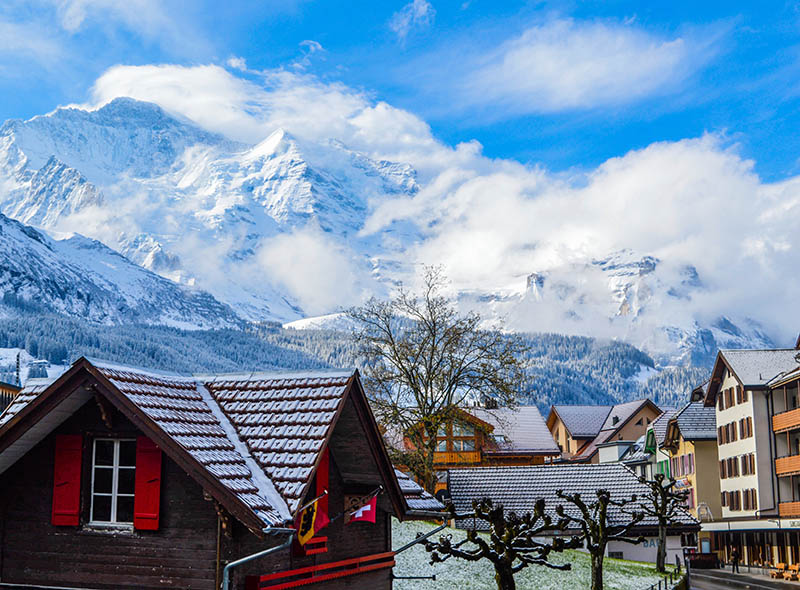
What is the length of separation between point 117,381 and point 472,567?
22.6 metres

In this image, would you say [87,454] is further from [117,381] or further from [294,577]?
[294,577]

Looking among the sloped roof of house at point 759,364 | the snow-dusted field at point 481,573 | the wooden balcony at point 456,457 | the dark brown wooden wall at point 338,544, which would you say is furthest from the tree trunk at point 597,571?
the wooden balcony at point 456,457

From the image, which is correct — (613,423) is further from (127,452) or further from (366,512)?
(127,452)

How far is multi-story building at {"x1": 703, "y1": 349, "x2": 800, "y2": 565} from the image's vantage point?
211ft

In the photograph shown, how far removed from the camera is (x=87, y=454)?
55.7 feet

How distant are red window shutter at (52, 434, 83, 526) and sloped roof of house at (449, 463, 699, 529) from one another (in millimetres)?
33458

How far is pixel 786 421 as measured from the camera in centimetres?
6325

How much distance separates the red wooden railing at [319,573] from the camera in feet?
54.3

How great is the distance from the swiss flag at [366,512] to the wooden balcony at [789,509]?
4820 centimetres

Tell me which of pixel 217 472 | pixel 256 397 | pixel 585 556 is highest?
pixel 256 397

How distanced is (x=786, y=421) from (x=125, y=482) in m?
54.5

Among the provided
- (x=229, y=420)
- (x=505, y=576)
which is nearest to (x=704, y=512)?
(x=505, y=576)

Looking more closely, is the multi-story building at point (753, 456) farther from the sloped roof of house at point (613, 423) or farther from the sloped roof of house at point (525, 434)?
the sloped roof of house at point (613, 423)

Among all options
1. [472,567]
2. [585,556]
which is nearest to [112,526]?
[472,567]
